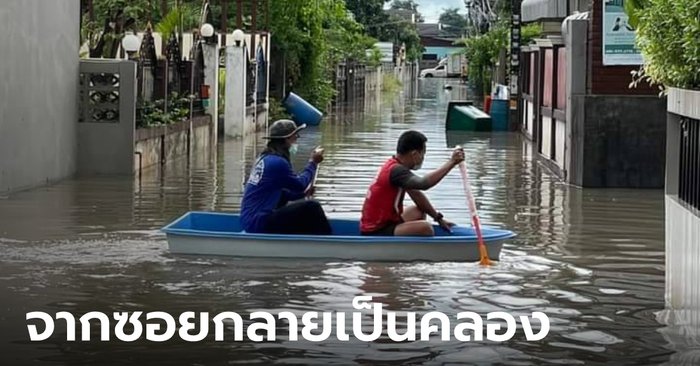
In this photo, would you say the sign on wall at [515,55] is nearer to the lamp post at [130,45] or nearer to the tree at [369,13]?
the lamp post at [130,45]

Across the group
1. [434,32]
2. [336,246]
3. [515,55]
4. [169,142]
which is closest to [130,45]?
[169,142]

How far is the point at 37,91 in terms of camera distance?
21844 millimetres

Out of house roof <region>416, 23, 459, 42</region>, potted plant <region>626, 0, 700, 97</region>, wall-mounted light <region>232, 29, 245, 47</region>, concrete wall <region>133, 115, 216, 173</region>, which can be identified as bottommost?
concrete wall <region>133, 115, 216, 173</region>

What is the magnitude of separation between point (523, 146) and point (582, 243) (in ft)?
64.1

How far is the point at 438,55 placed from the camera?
7318 inches

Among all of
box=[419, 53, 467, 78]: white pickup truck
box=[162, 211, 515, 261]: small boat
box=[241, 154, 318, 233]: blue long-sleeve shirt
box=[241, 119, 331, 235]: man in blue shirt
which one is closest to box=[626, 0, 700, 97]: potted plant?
box=[162, 211, 515, 261]: small boat

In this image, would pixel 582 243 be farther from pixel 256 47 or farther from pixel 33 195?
pixel 256 47

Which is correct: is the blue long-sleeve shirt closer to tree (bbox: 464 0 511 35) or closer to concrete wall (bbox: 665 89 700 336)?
concrete wall (bbox: 665 89 700 336)

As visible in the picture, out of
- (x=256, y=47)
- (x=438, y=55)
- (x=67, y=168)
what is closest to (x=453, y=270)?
(x=67, y=168)

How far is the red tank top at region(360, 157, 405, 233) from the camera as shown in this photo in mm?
13805

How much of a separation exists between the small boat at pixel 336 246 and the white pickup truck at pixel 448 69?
119m

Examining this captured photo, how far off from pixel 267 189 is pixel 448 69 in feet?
450

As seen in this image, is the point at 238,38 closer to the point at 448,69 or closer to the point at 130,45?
the point at 130,45

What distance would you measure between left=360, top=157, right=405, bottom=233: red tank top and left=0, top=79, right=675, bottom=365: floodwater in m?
0.70
